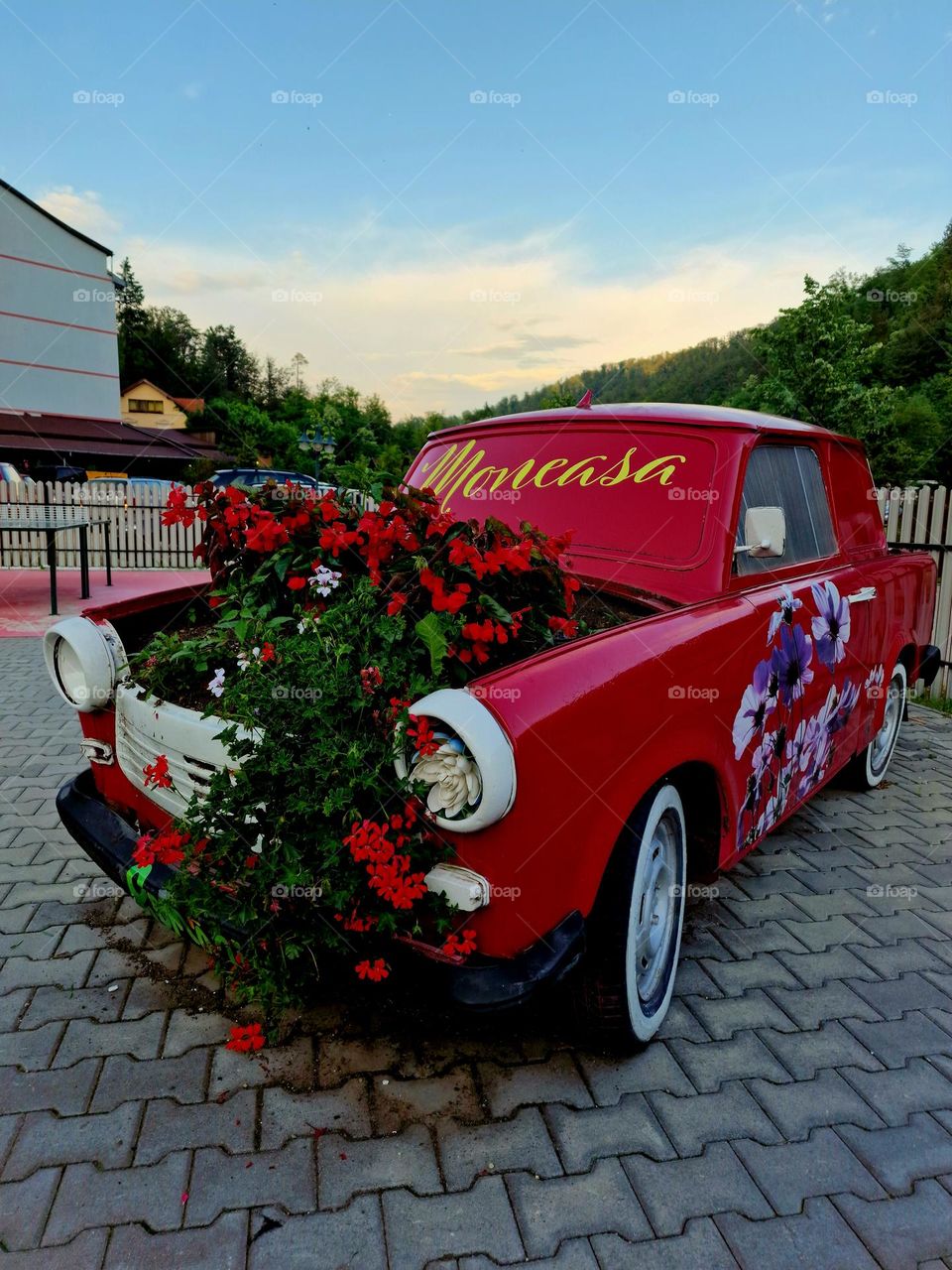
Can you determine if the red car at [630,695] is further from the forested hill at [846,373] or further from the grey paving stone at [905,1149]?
the forested hill at [846,373]

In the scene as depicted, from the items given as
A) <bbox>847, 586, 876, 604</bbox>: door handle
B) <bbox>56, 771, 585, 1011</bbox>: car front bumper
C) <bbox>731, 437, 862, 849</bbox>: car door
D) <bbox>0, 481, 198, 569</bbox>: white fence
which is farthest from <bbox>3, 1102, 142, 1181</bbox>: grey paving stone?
<bbox>0, 481, 198, 569</bbox>: white fence

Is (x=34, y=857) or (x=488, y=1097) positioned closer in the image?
(x=488, y=1097)

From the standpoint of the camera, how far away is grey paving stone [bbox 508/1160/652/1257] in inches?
68.4

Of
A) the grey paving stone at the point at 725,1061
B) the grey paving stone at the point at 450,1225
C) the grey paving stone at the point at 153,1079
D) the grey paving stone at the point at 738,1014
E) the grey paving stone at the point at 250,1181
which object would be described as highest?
the grey paving stone at the point at 450,1225

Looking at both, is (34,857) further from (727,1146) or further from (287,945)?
(727,1146)

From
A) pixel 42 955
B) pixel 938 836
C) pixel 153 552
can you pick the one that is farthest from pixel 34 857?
pixel 153 552

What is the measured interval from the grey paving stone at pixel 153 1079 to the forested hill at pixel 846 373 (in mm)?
21358

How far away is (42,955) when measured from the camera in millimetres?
2771

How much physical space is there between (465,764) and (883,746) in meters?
3.89

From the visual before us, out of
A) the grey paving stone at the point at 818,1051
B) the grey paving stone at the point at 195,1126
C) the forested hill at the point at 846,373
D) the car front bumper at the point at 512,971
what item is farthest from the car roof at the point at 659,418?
the forested hill at the point at 846,373

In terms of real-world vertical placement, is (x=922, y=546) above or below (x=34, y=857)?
above

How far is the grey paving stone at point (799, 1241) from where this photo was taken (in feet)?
5.54

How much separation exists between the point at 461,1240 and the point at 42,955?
1817 millimetres

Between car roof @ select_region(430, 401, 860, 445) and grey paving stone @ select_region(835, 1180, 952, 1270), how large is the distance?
2402 mm
